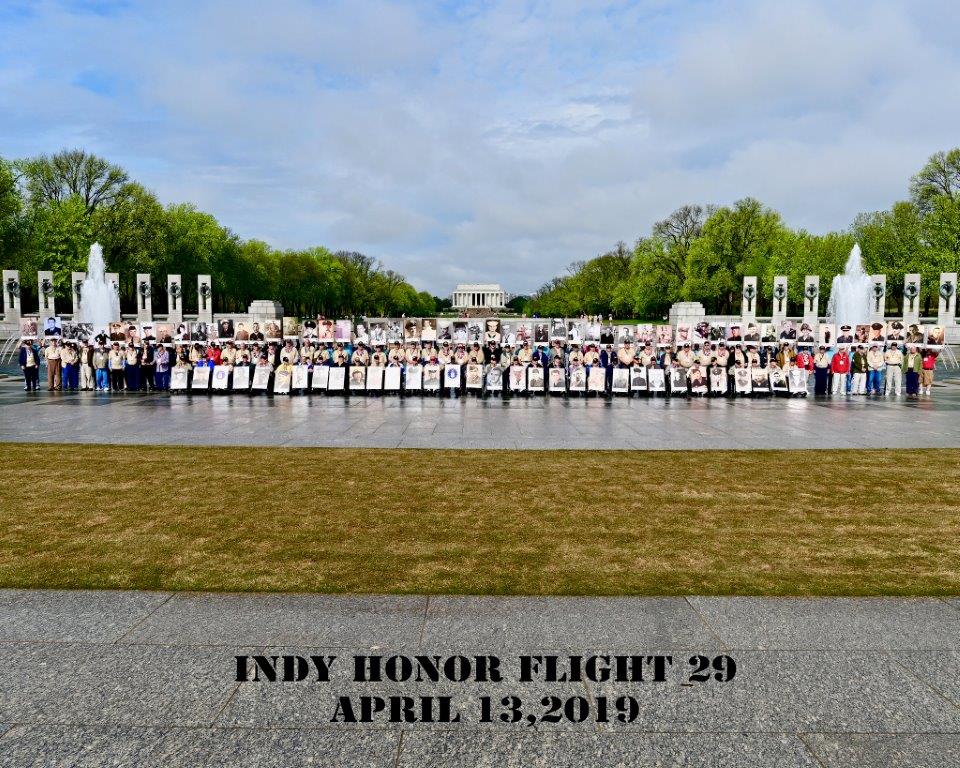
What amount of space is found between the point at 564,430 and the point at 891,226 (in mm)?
68546

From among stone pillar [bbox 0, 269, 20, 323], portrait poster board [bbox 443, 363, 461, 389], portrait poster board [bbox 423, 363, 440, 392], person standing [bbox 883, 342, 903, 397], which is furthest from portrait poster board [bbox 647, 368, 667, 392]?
stone pillar [bbox 0, 269, 20, 323]

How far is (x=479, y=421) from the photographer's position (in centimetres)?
1850

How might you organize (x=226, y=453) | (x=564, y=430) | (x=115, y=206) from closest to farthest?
(x=226, y=453) → (x=564, y=430) → (x=115, y=206)

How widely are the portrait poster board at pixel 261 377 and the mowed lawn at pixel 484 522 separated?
1153cm

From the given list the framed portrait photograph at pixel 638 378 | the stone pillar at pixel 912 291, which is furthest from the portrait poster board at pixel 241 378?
the stone pillar at pixel 912 291

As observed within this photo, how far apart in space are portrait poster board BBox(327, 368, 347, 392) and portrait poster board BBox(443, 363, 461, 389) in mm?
3620

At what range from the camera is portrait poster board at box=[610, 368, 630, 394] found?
25.2 meters

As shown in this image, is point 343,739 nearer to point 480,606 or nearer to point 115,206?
point 480,606

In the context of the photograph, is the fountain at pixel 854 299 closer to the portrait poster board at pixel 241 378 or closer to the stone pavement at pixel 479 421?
the stone pavement at pixel 479 421

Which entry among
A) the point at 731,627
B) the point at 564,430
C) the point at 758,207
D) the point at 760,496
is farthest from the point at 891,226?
the point at 731,627

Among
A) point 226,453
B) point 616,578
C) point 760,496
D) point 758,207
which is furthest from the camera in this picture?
point 758,207

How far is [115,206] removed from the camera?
2702 inches

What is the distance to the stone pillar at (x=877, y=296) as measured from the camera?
170 ft

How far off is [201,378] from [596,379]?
14.1 metres
